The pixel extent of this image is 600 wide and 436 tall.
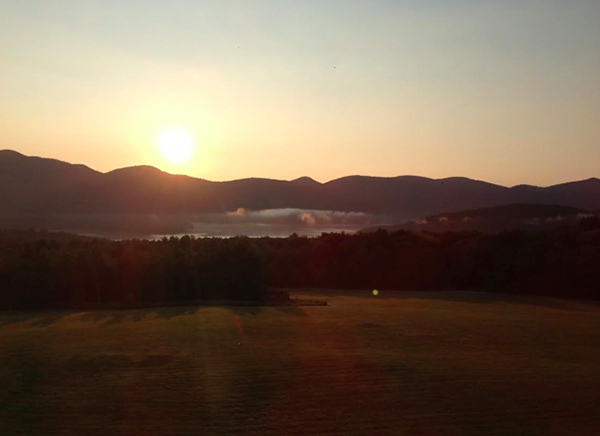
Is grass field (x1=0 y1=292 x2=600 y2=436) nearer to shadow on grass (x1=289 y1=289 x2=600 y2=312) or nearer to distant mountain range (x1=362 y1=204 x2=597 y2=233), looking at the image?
shadow on grass (x1=289 y1=289 x2=600 y2=312)

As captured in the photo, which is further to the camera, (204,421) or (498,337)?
(498,337)

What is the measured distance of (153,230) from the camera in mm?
60625

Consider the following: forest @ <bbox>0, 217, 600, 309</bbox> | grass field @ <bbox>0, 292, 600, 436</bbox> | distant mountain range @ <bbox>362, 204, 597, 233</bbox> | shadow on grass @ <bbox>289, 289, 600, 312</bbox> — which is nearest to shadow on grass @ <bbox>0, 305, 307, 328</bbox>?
grass field @ <bbox>0, 292, 600, 436</bbox>

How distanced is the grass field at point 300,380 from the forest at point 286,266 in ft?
57.7

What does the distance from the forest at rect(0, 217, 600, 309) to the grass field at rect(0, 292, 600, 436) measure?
17.6 metres

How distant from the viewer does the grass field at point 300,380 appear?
11070 mm

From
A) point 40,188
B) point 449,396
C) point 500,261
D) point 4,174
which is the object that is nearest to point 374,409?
point 449,396

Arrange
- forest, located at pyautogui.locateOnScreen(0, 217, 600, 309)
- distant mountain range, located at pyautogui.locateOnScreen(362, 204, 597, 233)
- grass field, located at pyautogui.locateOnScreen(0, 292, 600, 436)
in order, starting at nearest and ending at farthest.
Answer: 1. grass field, located at pyautogui.locateOnScreen(0, 292, 600, 436)
2. forest, located at pyautogui.locateOnScreen(0, 217, 600, 309)
3. distant mountain range, located at pyautogui.locateOnScreen(362, 204, 597, 233)

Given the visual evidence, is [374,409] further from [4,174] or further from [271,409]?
[4,174]

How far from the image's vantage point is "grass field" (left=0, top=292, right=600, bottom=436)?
11.1 m

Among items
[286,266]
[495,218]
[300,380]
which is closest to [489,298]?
[286,266]

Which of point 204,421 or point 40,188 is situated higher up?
point 40,188

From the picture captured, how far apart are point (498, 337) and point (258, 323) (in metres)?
8.65

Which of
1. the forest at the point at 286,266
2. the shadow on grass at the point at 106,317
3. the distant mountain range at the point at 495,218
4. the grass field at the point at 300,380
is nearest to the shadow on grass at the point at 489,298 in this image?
the forest at the point at 286,266
